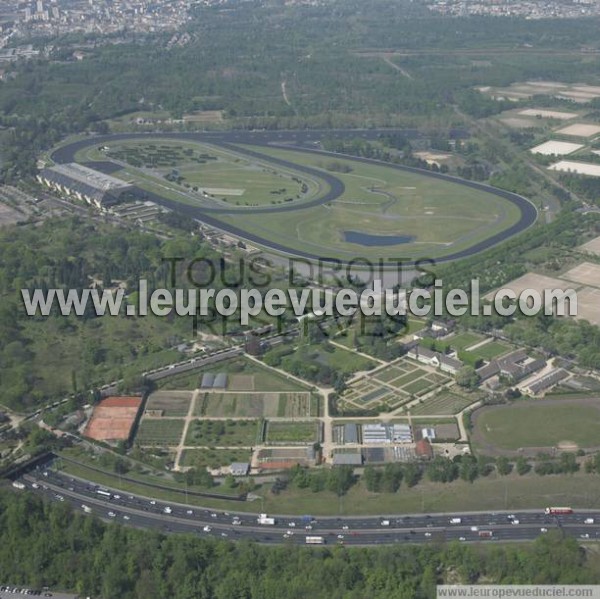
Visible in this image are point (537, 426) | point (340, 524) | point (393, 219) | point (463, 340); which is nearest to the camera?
point (340, 524)

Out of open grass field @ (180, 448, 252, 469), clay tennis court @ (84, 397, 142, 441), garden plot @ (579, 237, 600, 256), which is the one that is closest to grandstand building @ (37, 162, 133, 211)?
clay tennis court @ (84, 397, 142, 441)

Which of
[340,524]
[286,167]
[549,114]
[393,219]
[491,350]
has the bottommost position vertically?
[340,524]

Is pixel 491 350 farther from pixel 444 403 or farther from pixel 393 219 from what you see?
pixel 393 219

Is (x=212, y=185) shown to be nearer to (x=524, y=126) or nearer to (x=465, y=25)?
(x=524, y=126)

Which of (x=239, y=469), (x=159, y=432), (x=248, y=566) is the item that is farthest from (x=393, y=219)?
(x=248, y=566)

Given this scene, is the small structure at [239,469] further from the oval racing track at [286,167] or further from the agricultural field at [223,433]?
the oval racing track at [286,167]

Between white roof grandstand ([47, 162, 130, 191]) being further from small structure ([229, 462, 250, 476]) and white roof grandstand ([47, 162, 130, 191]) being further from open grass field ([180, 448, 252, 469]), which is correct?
small structure ([229, 462, 250, 476])
